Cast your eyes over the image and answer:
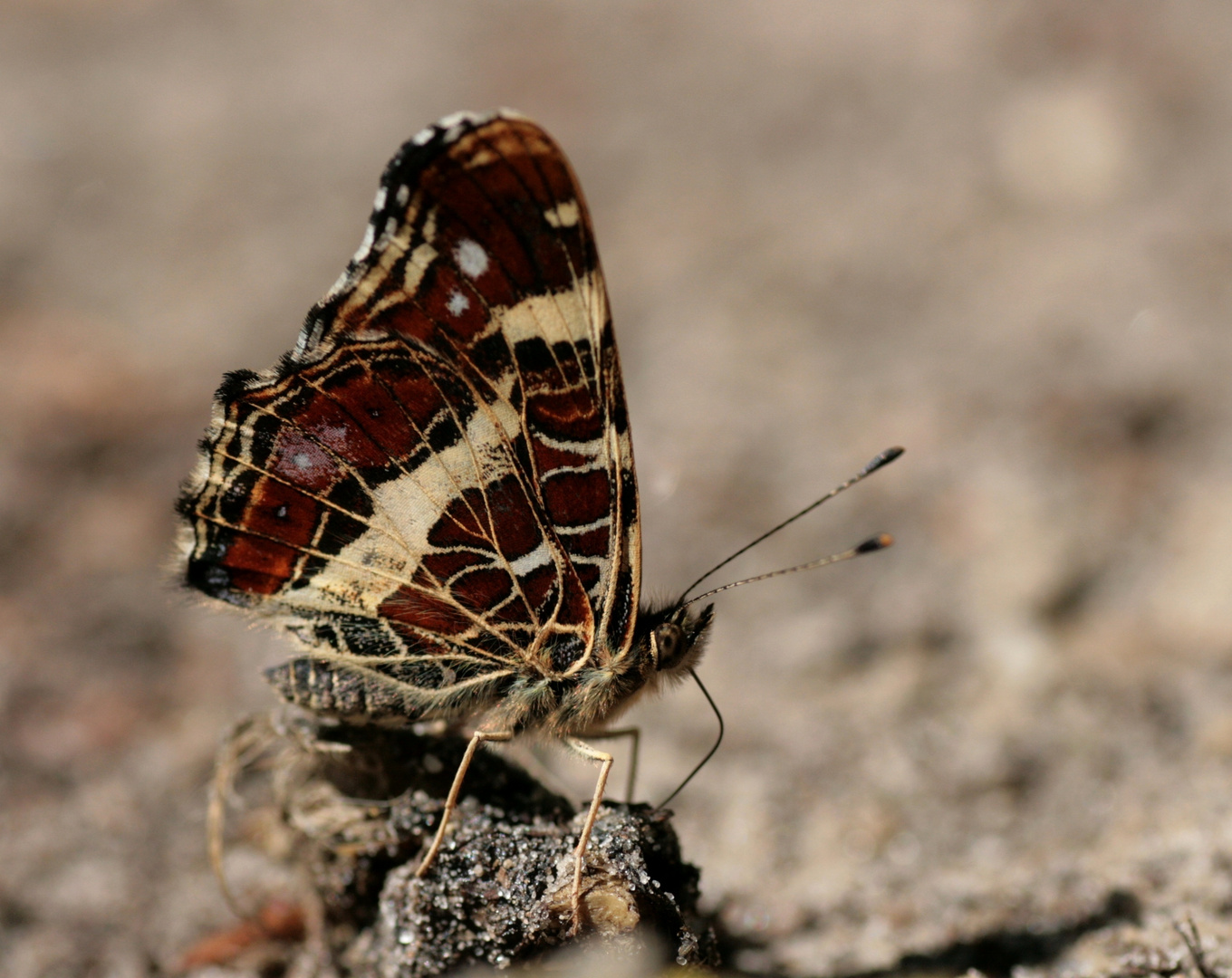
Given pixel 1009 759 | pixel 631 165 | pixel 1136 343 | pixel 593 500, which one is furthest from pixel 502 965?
pixel 631 165

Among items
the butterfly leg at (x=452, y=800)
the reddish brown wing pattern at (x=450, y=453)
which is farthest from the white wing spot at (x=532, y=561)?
the butterfly leg at (x=452, y=800)

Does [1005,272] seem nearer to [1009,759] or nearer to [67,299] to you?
[1009,759]

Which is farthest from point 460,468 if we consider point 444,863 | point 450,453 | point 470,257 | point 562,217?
point 444,863

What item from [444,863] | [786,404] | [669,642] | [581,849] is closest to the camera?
[581,849]

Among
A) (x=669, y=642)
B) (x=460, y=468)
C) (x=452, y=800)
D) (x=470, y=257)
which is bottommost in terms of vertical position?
(x=452, y=800)

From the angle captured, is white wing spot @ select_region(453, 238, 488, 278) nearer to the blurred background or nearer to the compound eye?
the compound eye

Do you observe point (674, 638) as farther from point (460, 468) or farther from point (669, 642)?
point (460, 468)

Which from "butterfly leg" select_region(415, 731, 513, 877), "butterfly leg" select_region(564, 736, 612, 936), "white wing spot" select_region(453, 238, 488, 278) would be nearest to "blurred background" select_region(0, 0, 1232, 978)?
"butterfly leg" select_region(564, 736, 612, 936)
